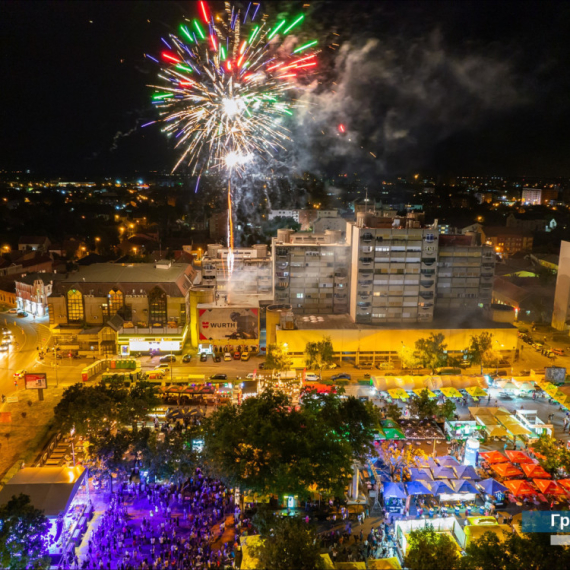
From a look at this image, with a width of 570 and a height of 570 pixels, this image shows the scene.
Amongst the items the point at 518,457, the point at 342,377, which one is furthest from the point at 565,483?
the point at 342,377

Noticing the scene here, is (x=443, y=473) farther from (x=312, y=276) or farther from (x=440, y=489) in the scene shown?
(x=312, y=276)

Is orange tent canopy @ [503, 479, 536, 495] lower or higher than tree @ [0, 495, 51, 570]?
lower

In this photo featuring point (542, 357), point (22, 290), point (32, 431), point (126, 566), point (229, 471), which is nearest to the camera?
point (126, 566)

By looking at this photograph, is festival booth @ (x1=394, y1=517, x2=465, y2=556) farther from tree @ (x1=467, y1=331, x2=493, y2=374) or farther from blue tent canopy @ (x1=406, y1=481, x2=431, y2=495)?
tree @ (x1=467, y1=331, x2=493, y2=374)

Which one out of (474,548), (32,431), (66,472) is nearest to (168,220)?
(32,431)

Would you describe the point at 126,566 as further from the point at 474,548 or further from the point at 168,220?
the point at 168,220

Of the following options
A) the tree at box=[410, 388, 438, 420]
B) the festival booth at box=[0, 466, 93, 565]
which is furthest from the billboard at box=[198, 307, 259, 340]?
the festival booth at box=[0, 466, 93, 565]

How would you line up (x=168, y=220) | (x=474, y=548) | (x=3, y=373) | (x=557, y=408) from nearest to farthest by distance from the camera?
(x=474, y=548)
(x=557, y=408)
(x=3, y=373)
(x=168, y=220)
